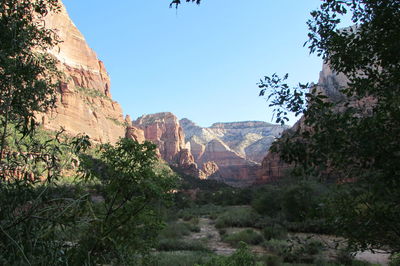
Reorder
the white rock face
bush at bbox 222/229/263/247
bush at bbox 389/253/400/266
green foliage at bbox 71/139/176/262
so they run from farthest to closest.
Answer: the white rock face
bush at bbox 222/229/263/247
bush at bbox 389/253/400/266
green foliage at bbox 71/139/176/262

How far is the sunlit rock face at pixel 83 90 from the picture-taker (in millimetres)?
57344

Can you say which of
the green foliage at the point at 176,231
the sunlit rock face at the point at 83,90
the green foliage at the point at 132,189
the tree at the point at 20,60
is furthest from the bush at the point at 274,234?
the sunlit rock face at the point at 83,90

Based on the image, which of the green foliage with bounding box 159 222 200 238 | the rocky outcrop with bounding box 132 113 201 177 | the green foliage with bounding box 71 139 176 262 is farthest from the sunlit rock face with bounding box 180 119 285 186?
the green foliage with bounding box 71 139 176 262

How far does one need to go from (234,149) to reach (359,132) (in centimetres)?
16768

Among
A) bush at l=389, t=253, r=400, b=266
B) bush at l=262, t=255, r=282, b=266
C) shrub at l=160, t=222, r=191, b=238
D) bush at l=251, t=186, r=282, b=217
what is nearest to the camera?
bush at l=389, t=253, r=400, b=266

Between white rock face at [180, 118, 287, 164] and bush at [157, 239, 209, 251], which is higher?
white rock face at [180, 118, 287, 164]

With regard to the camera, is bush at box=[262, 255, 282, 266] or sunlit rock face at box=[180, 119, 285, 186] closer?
bush at box=[262, 255, 282, 266]

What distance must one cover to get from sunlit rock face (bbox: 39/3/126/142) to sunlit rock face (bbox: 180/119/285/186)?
57053 millimetres

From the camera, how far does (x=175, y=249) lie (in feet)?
48.3

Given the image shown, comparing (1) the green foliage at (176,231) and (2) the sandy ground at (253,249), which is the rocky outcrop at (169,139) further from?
(2) the sandy ground at (253,249)

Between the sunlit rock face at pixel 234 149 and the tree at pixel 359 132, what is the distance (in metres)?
109

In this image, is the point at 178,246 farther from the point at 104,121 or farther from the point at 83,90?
the point at 83,90

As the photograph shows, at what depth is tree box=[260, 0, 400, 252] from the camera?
254cm

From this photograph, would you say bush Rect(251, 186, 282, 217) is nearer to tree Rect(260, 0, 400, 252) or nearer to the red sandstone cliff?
tree Rect(260, 0, 400, 252)
